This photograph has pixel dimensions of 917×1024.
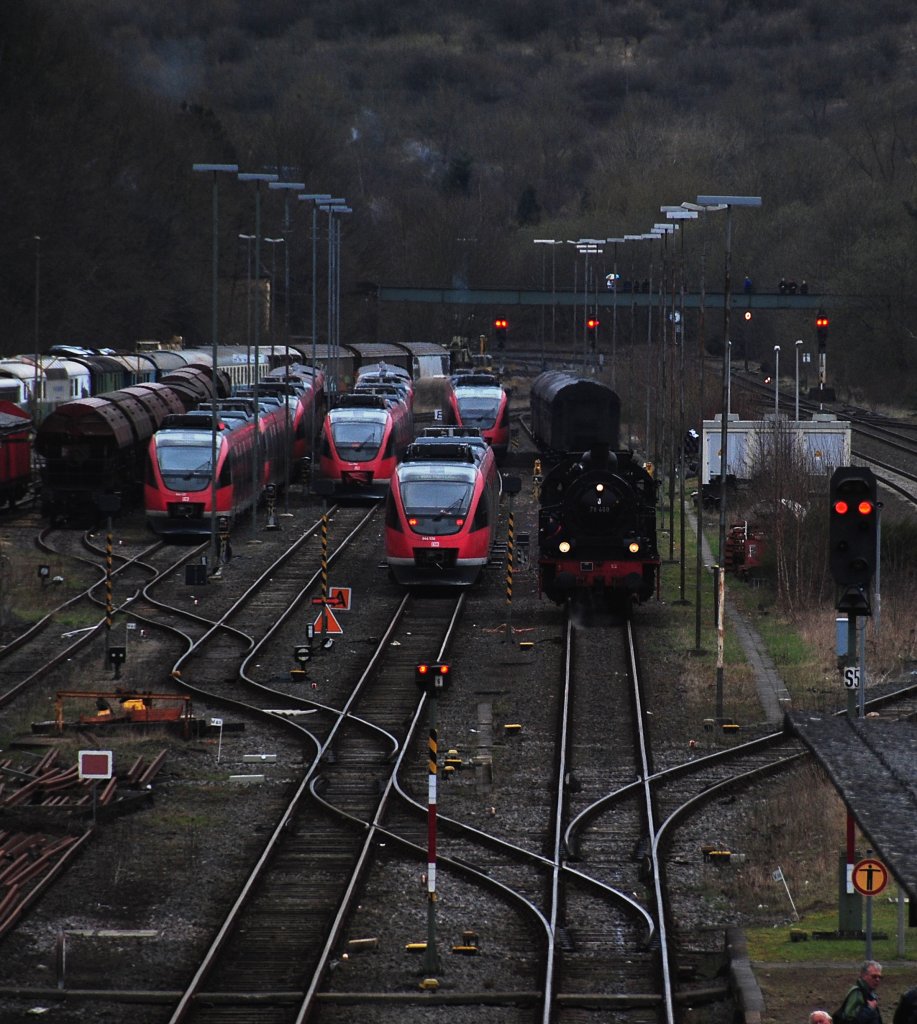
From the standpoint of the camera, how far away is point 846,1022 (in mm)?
13836

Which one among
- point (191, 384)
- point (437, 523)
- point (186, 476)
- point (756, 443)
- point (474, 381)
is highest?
point (474, 381)

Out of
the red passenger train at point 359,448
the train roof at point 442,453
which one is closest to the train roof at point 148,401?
the red passenger train at point 359,448

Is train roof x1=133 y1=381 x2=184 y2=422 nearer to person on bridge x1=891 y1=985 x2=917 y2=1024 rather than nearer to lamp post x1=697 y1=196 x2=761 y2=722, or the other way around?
lamp post x1=697 y1=196 x2=761 y2=722

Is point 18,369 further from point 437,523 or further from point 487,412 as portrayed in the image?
point 437,523

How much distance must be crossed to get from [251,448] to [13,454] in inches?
252

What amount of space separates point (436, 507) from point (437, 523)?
0.30 metres

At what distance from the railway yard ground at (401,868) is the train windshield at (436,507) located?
2958 millimetres

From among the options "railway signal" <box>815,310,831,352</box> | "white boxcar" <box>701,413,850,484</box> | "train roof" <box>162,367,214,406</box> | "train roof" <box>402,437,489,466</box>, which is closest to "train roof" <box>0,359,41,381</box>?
"train roof" <box>162,367,214,406</box>

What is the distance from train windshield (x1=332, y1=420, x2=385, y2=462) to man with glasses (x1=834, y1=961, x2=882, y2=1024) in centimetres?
3819

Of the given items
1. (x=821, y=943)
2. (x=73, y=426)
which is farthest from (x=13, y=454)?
(x=821, y=943)

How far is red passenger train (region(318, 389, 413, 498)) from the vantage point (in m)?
51.6

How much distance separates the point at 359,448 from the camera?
52031 mm

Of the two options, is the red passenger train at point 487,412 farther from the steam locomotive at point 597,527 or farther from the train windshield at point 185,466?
the steam locomotive at point 597,527

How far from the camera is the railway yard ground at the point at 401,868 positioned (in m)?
17.5
